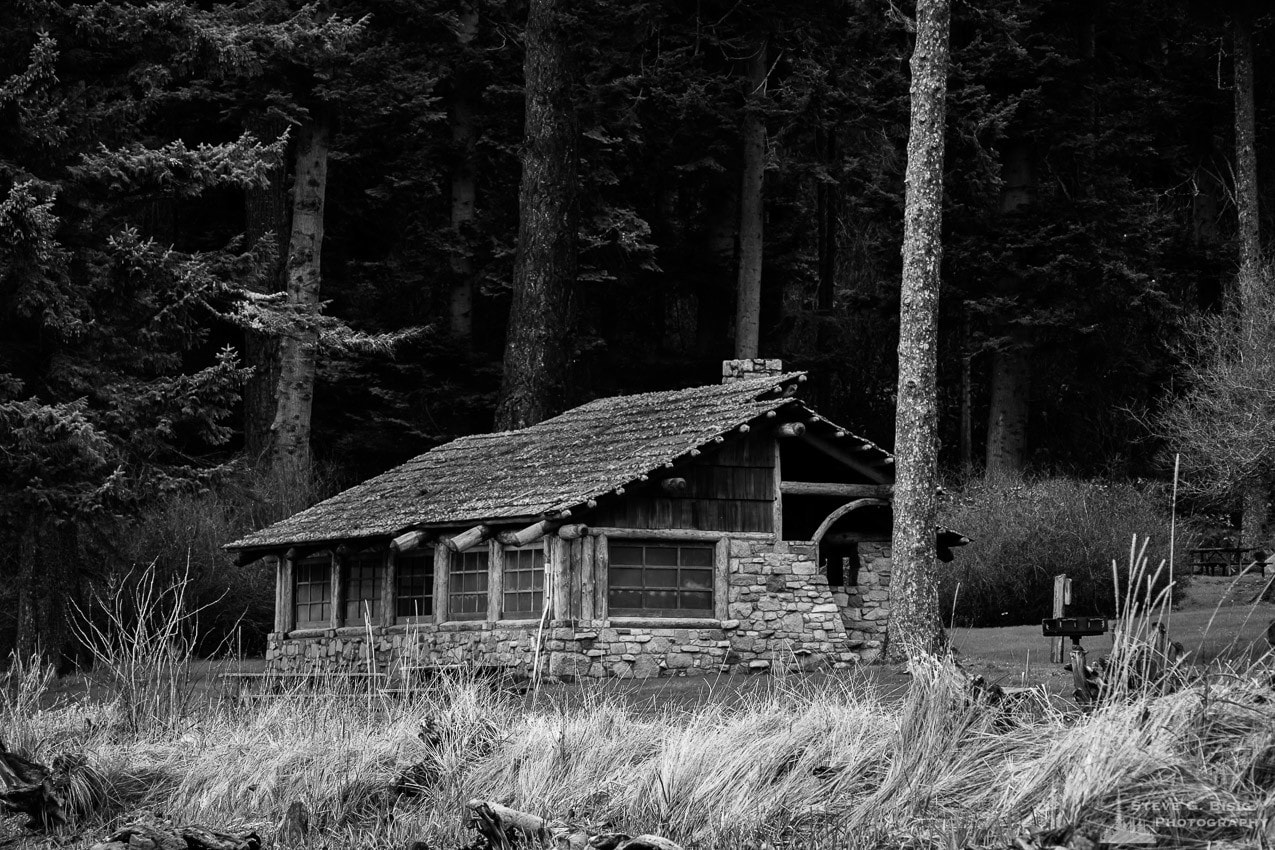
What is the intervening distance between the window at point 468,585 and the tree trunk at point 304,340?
787cm

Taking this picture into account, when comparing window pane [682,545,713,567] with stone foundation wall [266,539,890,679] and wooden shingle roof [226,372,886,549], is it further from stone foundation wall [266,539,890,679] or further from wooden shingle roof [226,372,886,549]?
wooden shingle roof [226,372,886,549]

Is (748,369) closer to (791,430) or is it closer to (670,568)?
(791,430)

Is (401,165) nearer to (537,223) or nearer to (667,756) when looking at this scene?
(537,223)

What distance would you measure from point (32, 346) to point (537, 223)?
10273 mm

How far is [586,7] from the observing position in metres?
32.9

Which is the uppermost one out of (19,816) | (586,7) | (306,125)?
(586,7)

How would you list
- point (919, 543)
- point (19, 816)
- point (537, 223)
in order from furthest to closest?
point (537, 223), point (919, 543), point (19, 816)

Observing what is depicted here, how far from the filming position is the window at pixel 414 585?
22.9 meters

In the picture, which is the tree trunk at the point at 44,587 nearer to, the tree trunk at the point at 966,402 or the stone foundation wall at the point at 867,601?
the stone foundation wall at the point at 867,601

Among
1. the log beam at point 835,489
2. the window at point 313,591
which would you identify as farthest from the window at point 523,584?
the window at point 313,591

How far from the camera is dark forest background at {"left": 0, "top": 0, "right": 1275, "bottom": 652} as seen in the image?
99.0 ft

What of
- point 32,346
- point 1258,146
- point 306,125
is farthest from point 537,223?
point 1258,146

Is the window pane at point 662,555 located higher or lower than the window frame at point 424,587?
higher

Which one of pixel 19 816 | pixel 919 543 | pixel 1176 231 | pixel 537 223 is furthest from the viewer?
pixel 1176 231
